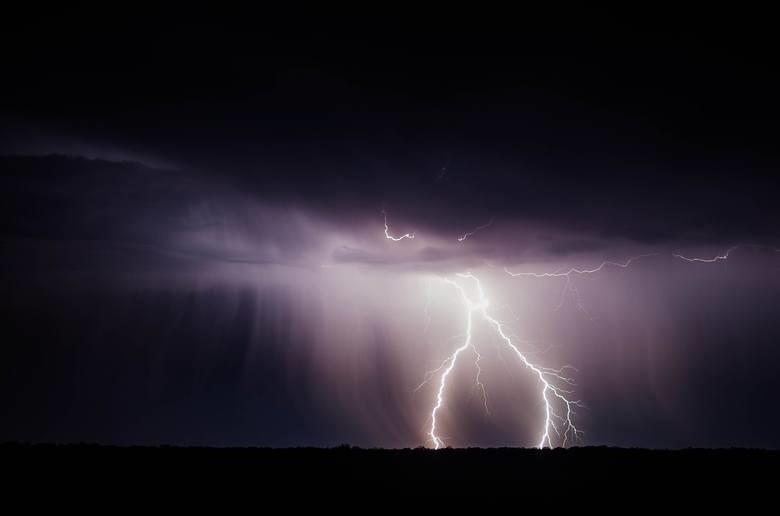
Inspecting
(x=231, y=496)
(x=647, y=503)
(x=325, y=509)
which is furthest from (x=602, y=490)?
(x=231, y=496)

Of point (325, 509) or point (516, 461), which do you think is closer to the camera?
point (325, 509)

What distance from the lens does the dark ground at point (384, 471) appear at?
627 centimetres

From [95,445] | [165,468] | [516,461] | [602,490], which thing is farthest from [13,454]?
[602,490]

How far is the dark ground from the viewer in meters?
6.27

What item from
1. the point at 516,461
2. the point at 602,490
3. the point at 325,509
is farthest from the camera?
the point at 516,461

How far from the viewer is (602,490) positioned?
6301 mm

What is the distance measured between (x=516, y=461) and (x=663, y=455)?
7.84ft

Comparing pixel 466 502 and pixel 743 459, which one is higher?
pixel 743 459

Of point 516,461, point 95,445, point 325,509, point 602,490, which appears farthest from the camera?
point 95,445

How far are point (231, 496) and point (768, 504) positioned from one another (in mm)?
5968

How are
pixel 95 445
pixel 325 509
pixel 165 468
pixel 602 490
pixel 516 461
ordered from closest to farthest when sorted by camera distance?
pixel 325 509 < pixel 602 490 < pixel 165 468 < pixel 516 461 < pixel 95 445

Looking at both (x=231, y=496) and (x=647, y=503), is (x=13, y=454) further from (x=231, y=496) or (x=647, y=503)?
(x=647, y=503)

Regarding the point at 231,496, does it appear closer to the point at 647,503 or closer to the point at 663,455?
the point at 647,503

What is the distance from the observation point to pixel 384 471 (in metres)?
7.04
